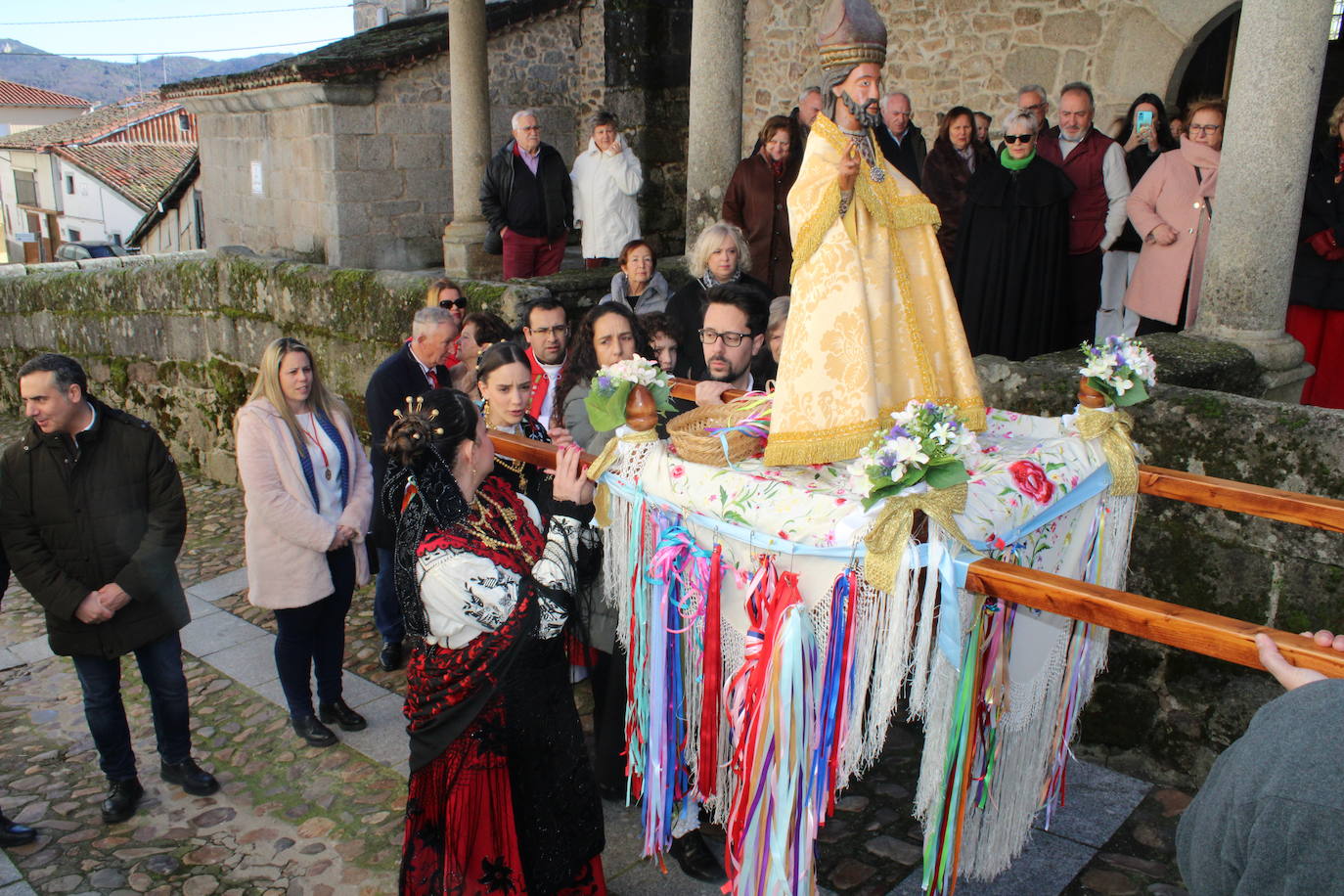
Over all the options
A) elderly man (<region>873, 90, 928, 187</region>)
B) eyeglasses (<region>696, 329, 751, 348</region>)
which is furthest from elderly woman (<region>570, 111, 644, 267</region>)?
eyeglasses (<region>696, 329, 751, 348</region>)

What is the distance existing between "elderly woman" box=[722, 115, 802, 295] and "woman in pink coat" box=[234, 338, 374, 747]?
3249mm

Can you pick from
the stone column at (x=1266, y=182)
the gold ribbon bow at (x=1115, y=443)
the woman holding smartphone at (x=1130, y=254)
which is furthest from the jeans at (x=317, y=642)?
the woman holding smartphone at (x=1130, y=254)

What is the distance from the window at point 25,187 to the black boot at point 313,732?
1747 inches

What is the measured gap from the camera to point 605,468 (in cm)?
315

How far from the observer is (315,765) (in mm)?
4637

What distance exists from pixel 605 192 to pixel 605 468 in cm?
637

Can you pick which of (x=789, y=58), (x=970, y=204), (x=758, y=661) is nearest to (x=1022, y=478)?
(x=758, y=661)

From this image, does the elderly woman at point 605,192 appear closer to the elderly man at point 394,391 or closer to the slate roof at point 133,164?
the elderly man at point 394,391

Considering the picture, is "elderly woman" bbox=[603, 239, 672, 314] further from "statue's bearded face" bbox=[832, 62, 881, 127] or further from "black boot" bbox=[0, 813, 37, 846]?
"black boot" bbox=[0, 813, 37, 846]

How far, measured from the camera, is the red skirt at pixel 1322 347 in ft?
18.2

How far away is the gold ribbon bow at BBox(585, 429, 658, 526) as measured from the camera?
3076 millimetres

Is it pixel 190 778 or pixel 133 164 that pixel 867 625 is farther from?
pixel 133 164

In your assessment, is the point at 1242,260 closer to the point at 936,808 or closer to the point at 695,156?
the point at 936,808

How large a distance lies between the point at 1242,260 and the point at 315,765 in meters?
4.82
